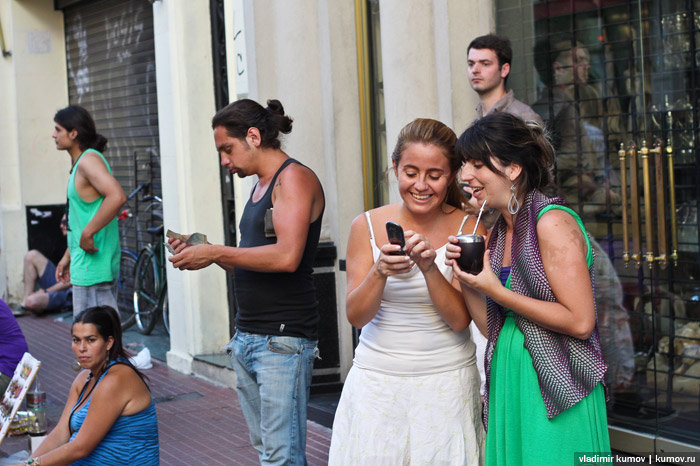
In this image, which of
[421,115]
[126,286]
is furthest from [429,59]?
[126,286]

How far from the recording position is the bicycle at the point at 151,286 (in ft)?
33.1

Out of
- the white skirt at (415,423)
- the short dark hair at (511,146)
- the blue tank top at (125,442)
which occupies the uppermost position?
the short dark hair at (511,146)

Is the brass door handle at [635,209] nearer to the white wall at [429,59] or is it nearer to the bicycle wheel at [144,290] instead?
the white wall at [429,59]

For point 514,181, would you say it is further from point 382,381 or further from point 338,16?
point 338,16

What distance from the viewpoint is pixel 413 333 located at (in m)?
3.36

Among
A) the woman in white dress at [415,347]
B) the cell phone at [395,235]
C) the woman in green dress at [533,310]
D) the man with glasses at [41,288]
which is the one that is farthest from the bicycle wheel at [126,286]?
the woman in green dress at [533,310]

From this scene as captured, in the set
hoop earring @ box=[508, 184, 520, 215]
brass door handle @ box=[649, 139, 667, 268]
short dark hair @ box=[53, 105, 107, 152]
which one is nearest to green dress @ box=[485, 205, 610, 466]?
hoop earring @ box=[508, 184, 520, 215]

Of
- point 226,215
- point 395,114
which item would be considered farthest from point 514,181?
point 226,215

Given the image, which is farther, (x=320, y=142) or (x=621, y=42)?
(x=320, y=142)

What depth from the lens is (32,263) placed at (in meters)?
12.4

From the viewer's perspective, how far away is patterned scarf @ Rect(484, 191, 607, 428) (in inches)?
117

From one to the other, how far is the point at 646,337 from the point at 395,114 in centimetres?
207

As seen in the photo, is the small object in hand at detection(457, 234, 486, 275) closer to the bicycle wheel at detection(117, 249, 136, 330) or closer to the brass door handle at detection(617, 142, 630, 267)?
the brass door handle at detection(617, 142, 630, 267)

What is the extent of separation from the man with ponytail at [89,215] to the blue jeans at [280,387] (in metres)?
2.86
